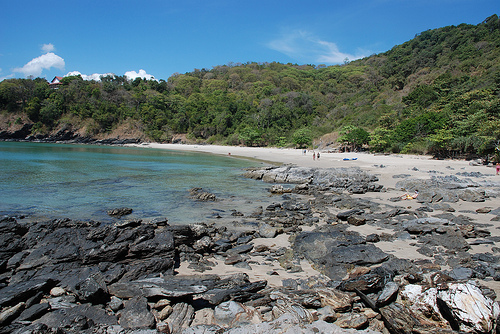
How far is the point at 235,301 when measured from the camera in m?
4.67

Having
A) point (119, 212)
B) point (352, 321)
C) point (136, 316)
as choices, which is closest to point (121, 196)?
point (119, 212)

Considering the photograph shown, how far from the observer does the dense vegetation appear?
151 ft

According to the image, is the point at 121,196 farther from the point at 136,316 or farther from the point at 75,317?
the point at 136,316

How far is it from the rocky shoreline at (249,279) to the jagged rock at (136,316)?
18 millimetres

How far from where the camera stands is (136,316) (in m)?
4.16

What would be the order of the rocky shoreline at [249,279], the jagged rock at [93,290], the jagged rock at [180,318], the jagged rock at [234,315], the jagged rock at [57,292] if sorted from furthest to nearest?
the jagged rock at [57,292] < the jagged rock at [93,290] < the jagged rock at [234,315] < the jagged rock at [180,318] < the rocky shoreline at [249,279]

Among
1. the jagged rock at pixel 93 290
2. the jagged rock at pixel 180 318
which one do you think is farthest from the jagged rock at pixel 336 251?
the jagged rock at pixel 93 290

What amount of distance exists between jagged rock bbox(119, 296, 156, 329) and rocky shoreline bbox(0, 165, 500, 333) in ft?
0.06

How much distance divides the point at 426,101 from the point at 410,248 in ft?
182

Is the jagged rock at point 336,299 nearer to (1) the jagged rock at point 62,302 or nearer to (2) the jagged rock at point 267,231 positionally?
(2) the jagged rock at point 267,231

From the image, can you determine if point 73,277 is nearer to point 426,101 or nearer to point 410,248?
point 410,248

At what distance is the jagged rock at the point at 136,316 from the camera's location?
4.04 metres

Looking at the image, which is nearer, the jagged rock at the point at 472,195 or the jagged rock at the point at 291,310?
the jagged rock at the point at 291,310

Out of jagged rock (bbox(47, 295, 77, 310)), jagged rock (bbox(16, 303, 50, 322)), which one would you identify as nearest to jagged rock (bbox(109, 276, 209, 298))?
jagged rock (bbox(47, 295, 77, 310))
